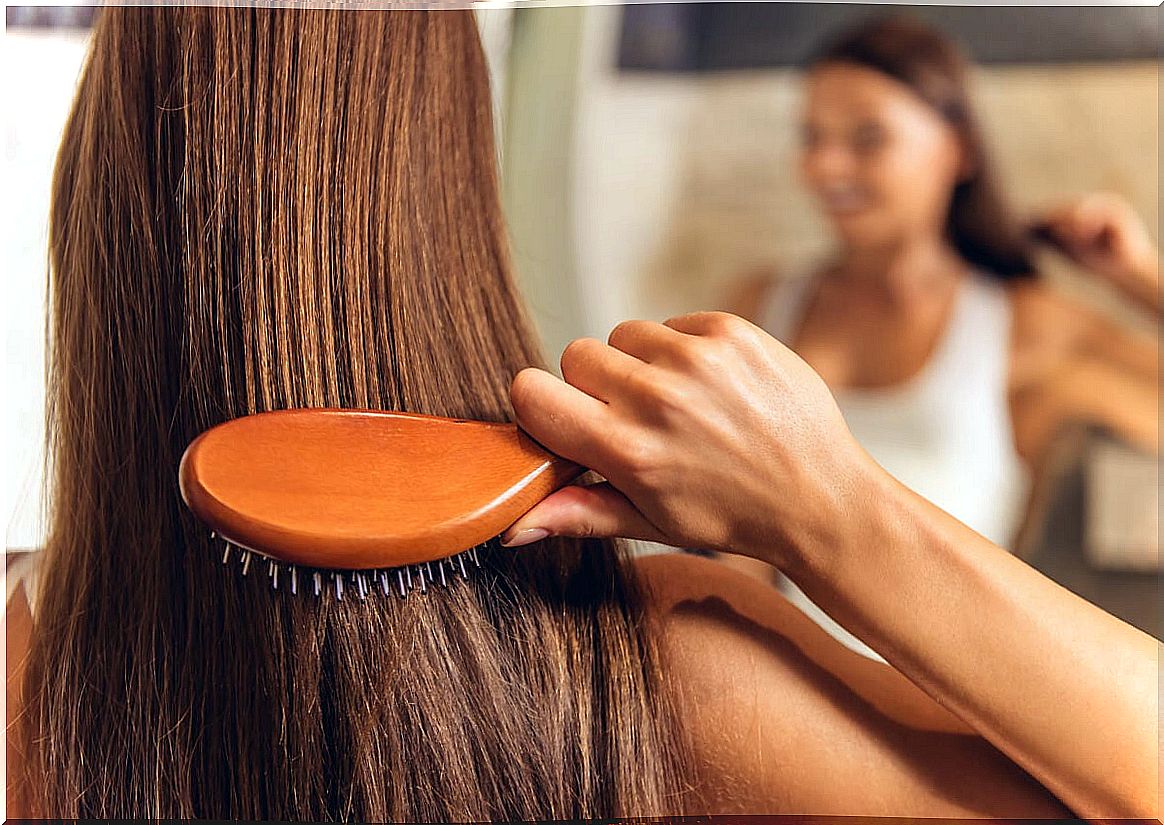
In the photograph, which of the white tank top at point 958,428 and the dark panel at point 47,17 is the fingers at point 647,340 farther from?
the white tank top at point 958,428

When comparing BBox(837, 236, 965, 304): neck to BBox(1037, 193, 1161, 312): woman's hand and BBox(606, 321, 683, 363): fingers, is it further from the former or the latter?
BBox(606, 321, 683, 363): fingers

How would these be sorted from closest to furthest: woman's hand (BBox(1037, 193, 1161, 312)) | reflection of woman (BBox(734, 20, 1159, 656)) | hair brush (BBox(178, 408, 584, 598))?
1. hair brush (BBox(178, 408, 584, 598))
2. woman's hand (BBox(1037, 193, 1161, 312))
3. reflection of woman (BBox(734, 20, 1159, 656))

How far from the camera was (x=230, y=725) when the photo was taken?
0.78 ft

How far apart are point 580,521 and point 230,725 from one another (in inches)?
4.6

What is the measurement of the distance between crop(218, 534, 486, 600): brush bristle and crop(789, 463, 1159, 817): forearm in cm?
9

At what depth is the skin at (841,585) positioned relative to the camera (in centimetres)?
20

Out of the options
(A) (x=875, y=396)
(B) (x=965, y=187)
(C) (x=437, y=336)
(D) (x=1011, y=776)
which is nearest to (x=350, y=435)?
(C) (x=437, y=336)

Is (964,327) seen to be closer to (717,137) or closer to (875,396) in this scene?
(875,396)

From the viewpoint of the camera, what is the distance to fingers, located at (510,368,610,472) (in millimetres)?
201

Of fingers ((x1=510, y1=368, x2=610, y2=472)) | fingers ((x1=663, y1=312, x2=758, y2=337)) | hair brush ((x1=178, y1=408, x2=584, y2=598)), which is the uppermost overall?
fingers ((x1=663, y1=312, x2=758, y2=337))

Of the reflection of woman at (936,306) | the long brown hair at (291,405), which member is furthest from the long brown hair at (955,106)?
the long brown hair at (291,405)

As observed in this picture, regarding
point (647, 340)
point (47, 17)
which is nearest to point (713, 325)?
point (647, 340)

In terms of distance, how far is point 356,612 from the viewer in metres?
0.22

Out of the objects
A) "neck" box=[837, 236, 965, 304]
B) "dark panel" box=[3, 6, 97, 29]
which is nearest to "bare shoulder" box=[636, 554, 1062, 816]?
"dark panel" box=[3, 6, 97, 29]
